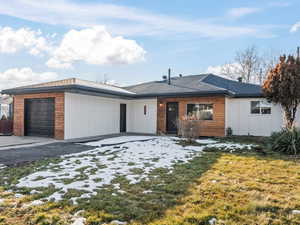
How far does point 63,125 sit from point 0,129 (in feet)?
17.5

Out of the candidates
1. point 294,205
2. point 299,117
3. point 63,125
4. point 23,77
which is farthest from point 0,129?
point 299,117

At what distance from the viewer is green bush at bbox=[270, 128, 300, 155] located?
8.02 meters

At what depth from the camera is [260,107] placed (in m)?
12.9

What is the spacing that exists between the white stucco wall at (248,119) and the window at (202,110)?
34.0 inches

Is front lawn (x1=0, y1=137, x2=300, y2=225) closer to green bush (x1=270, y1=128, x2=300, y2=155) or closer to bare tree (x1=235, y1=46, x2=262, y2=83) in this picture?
green bush (x1=270, y1=128, x2=300, y2=155)

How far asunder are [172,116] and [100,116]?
431 centimetres

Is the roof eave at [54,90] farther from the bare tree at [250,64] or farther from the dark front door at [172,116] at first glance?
the bare tree at [250,64]

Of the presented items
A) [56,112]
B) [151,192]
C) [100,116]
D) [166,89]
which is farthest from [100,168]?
[166,89]

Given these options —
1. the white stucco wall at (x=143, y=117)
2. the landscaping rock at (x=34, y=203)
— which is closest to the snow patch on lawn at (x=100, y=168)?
the landscaping rock at (x=34, y=203)

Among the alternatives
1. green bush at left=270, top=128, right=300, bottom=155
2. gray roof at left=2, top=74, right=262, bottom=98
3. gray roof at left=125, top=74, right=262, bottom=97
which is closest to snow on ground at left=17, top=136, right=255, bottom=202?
green bush at left=270, top=128, right=300, bottom=155

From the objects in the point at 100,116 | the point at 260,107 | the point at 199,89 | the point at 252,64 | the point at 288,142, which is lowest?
the point at 288,142

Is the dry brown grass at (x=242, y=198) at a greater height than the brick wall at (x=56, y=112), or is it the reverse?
the brick wall at (x=56, y=112)

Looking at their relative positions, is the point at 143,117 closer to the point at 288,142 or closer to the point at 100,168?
the point at 288,142

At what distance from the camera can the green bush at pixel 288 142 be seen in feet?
26.3
